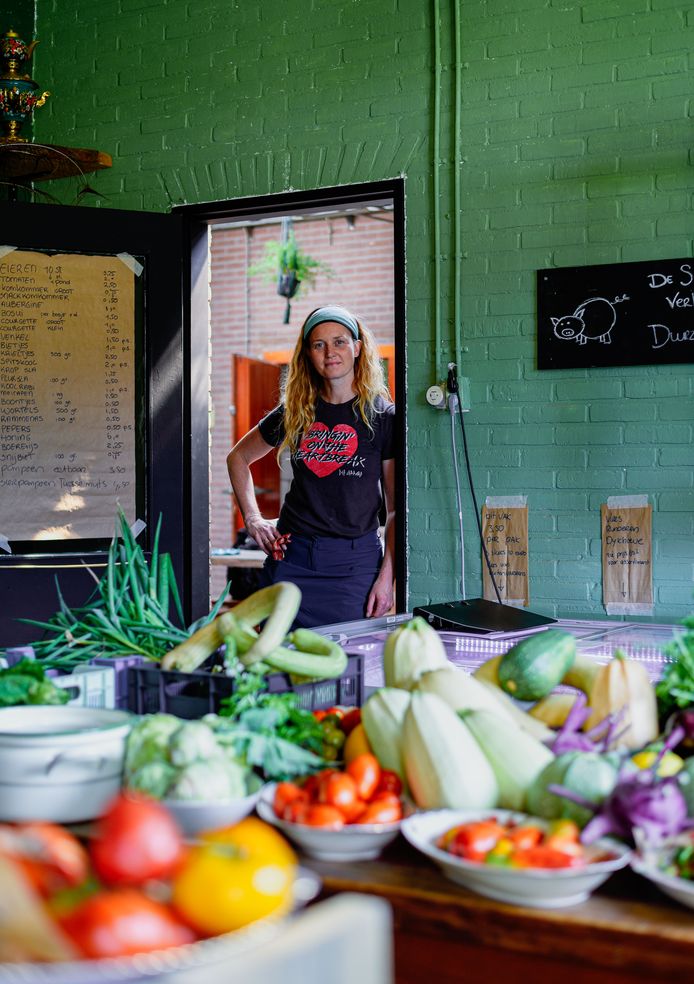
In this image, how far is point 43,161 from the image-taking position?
4.66 m

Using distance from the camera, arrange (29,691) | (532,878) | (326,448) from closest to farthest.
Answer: (532,878)
(29,691)
(326,448)

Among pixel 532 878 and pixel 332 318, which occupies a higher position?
pixel 332 318

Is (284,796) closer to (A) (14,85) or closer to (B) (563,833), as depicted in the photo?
(B) (563,833)

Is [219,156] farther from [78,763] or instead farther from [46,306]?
[78,763]

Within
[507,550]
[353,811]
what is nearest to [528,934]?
[353,811]

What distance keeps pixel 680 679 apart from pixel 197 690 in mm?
791

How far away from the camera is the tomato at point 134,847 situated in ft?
3.07

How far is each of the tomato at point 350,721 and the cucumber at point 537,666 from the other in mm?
276

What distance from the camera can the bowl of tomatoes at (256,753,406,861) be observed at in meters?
1.36

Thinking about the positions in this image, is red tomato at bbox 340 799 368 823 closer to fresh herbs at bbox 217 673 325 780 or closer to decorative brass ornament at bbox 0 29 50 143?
fresh herbs at bbox 217 673 325 780

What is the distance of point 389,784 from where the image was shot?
58.6 inches

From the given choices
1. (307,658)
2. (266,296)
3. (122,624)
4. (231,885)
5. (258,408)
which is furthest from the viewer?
(266,296)

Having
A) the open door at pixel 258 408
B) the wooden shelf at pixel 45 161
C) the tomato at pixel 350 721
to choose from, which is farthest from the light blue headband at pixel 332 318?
the open door at pixel 258 408

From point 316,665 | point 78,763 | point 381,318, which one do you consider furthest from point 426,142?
point 381,318
